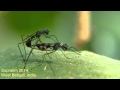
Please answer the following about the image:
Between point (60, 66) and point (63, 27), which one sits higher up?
point (63, 27)

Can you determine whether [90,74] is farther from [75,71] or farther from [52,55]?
[52,55]

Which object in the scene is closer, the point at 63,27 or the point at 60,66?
the point at 60,66

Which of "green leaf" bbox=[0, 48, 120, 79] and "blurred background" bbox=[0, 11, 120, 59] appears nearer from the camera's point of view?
"green leaf" bbox=[0, 48, 120, 79]

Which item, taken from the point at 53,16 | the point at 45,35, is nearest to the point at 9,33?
the point at 53,16

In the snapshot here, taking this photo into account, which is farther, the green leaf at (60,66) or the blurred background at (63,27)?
the blurred background at (63,27)
